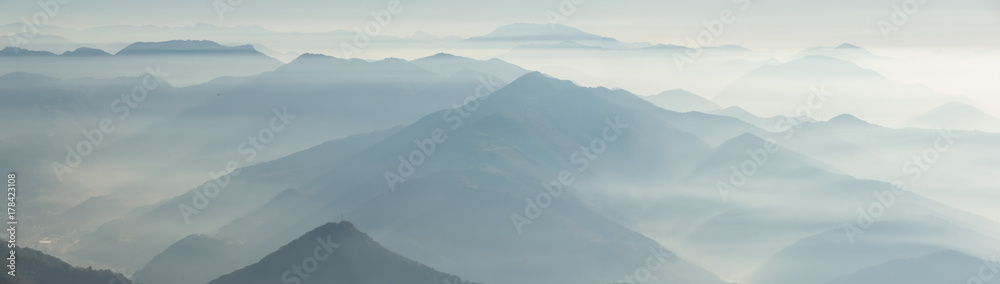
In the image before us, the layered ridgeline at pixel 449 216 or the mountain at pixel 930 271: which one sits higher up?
the layered ridgeline at pixel 449 216

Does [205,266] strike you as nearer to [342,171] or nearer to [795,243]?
[342,171]

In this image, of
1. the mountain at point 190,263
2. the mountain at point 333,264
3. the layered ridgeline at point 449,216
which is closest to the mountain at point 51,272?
the mountain at point 333,264

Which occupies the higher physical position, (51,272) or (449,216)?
(449,216)

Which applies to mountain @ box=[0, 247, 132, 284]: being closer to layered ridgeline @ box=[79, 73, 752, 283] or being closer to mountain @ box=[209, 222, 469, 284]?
mountain @ box=[209, 222, 469, 284]

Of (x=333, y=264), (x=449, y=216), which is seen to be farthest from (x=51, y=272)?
(x=449, y=216)

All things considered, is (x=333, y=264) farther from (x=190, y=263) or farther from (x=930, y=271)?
(x=930, y=271)

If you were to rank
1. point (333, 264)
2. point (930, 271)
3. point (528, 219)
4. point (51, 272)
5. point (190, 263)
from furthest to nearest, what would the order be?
point (528, 219) → point (190, 263) → point (930, 271) → point (333, 264) → point (51, 272)

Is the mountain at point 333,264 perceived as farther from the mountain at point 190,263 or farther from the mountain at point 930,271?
the mountain at point 930,271
